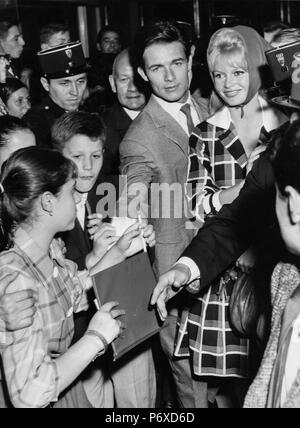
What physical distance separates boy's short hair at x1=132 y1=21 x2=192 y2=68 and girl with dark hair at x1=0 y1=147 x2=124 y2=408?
1.41 meters

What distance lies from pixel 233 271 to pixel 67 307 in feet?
2.99

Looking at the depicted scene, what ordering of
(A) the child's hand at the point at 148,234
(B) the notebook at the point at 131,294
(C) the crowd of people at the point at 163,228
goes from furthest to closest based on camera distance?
(A) the child's hand at the point at 148,234
(B) the notebook at the point at 131,294
(C) the crowd of people at the point at 163,228

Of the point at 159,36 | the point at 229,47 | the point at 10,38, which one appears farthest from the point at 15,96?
the point at 229,47

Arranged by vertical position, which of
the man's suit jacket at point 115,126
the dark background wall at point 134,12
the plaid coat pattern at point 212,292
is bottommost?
the plaid coat pattern at point 212,292

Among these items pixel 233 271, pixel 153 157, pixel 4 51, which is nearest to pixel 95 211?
pixel 153 157

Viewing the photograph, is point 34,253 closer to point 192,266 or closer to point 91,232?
point 192,266

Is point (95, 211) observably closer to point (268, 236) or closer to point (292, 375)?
point (268, 236)

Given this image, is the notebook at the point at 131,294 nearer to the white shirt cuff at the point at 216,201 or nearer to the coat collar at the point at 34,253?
the coat collar at the point at 34,253

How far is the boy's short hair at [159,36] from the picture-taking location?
3465 millimetres

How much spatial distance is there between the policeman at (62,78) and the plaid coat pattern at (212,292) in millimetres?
1404

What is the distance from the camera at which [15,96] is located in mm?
4758

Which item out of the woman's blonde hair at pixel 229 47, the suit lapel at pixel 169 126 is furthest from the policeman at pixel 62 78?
the woman's blonde hair at pixel 229 47

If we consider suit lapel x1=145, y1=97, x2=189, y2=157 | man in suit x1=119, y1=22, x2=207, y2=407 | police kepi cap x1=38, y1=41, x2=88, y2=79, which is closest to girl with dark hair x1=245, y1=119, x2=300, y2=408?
man in suit x1=119, y1=22, x2=207, y2=407

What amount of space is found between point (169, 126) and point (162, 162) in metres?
0.22
